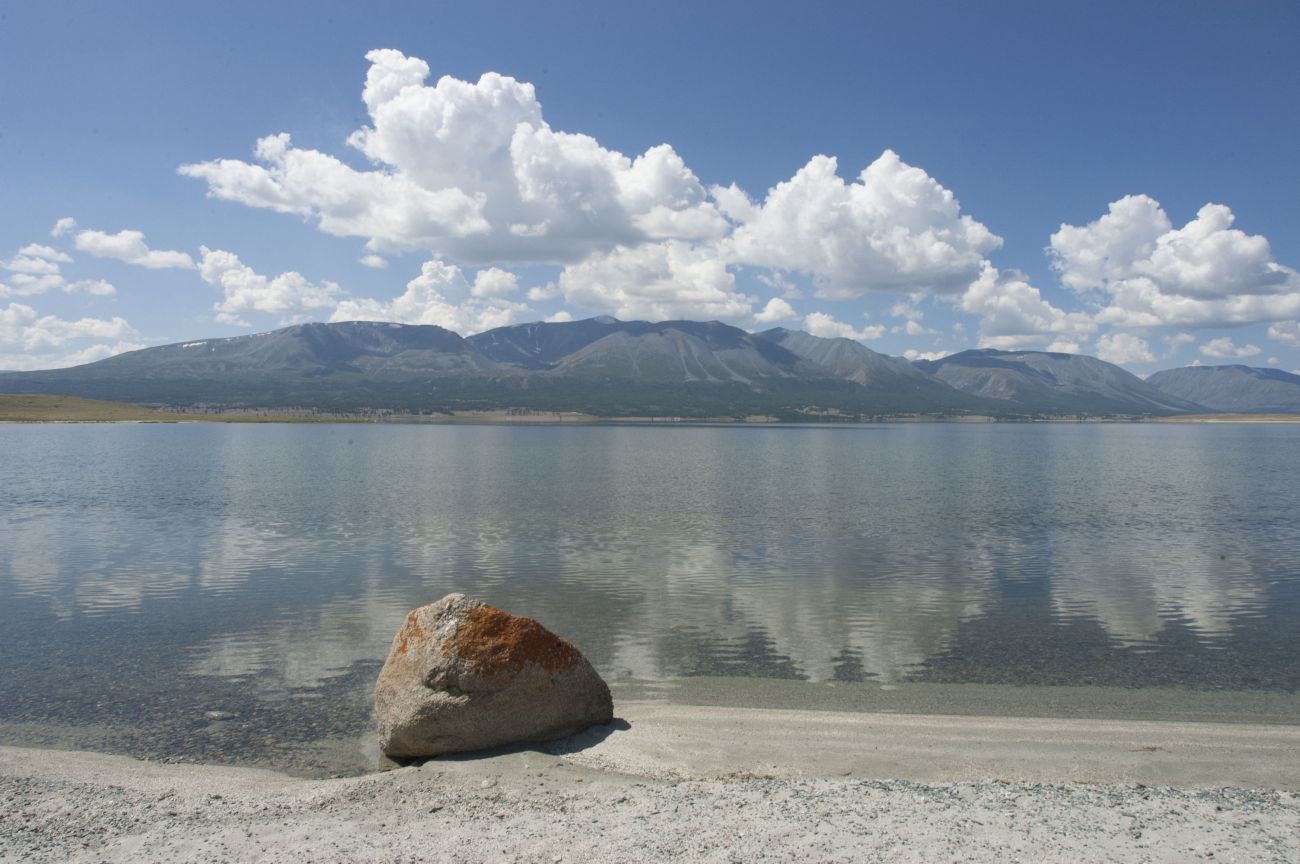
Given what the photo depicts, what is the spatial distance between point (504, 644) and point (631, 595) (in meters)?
14.8

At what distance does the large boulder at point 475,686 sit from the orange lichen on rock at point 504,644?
0.06 ft

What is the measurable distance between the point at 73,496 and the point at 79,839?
207 ft

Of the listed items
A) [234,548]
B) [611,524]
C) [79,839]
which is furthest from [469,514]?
[79,839]

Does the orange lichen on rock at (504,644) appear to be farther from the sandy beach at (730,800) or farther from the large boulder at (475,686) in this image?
the sandy beach at (730,800)

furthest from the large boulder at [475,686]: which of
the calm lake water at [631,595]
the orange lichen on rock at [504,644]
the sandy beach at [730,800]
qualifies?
the calm lake water at [631,595]

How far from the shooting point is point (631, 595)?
2986 centimetres

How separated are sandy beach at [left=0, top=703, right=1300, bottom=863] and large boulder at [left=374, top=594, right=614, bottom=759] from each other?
504 mm

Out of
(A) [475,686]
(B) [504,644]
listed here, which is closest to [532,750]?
(A) [475,686]

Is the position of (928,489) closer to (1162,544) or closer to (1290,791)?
(1162,544)

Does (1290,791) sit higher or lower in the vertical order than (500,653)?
lower

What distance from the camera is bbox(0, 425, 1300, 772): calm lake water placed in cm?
1906

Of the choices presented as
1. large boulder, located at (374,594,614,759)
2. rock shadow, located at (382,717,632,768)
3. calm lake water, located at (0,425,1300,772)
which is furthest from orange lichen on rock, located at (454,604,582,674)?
calm lake water, located at (0,425,1300,772)

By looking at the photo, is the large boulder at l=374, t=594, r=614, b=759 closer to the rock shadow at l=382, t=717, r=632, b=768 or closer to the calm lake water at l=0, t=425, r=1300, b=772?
the rock shadow at l=382, t=717, r=632, b=768

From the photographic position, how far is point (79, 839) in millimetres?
10977
